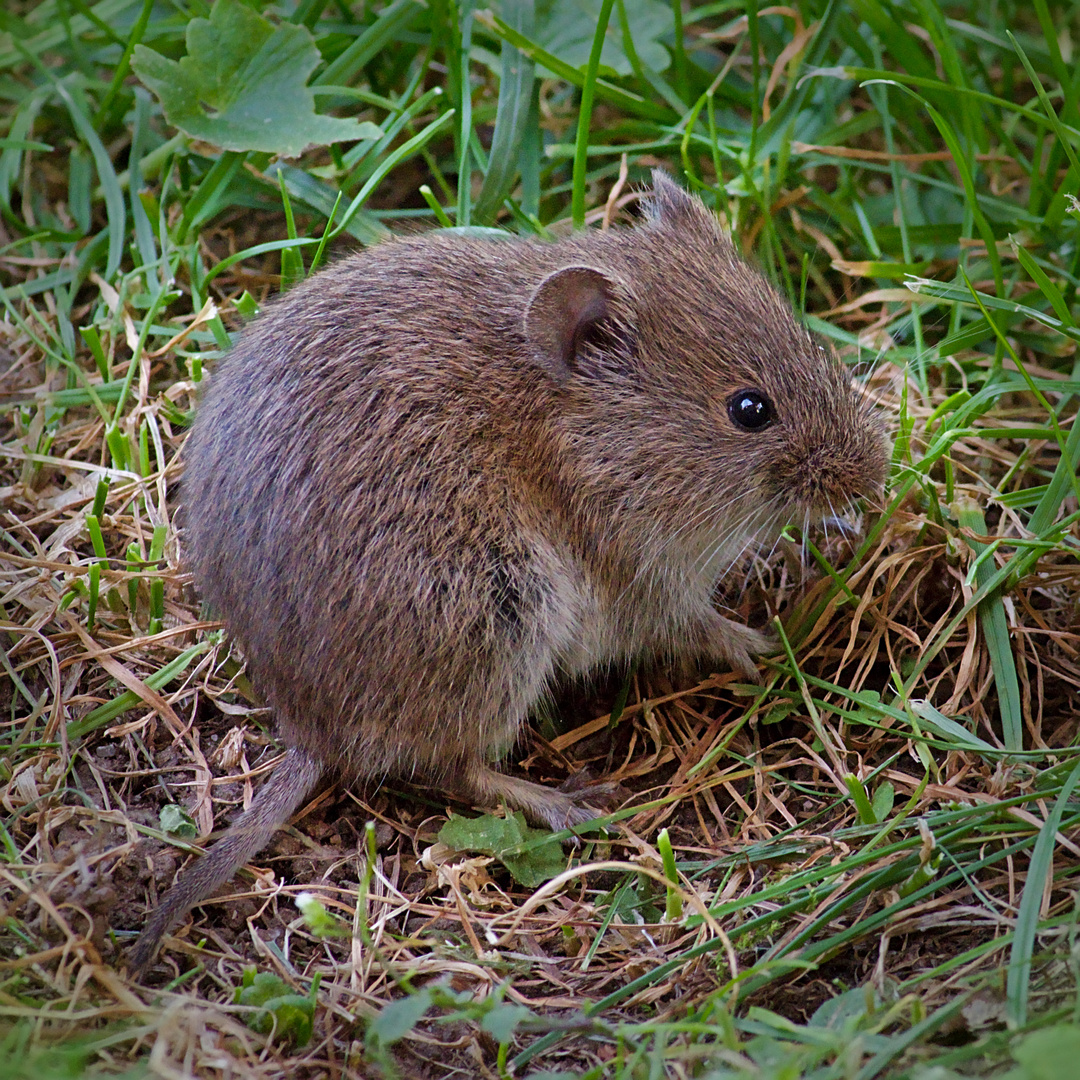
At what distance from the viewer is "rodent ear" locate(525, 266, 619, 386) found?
413 centimetres

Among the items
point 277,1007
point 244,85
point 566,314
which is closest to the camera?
point 277,1007

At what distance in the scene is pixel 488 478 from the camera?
411 cm

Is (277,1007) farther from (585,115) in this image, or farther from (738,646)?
(585,115)

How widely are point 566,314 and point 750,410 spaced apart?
0.74 m

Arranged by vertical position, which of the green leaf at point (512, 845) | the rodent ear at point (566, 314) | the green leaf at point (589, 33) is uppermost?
the green leaf at point (589, 33)

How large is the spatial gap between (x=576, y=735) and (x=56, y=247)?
3.50 meters

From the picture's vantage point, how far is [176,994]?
11.2 ft

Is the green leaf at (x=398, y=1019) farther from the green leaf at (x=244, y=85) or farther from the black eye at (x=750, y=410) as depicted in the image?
the green leaf at (x=244, y=85)

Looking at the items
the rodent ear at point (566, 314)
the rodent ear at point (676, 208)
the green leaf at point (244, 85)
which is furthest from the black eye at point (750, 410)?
the green leaf at point (244, 85)

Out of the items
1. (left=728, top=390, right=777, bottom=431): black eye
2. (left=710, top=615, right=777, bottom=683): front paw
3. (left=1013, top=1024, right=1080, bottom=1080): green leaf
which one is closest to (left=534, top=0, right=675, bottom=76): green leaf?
(left=728, top=390, right=777, bottom=431): black eye

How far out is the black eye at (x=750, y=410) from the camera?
4.25m

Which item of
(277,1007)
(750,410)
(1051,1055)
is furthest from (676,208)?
(1051,1055)

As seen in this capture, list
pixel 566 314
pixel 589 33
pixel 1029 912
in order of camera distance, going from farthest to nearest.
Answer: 1. pixel 589 33
2. pixel 566 314
3. pixel 1029 912

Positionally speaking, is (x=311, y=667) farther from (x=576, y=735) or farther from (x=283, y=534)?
(x=576, y=735)
